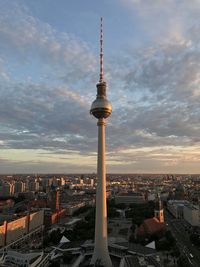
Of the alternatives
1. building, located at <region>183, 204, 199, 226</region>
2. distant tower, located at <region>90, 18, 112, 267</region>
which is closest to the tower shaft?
distant tower, located at <region>90, 18, 112, 267</region>

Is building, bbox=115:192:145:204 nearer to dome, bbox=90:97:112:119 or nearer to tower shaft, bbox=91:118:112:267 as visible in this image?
tower shaft, bbox=91:118:112:267

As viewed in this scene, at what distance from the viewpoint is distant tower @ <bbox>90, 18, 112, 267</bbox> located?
119 ft

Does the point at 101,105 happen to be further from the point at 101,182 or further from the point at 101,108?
the point at 101,182

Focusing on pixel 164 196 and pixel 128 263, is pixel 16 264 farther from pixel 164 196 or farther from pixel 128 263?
pixel 164 196

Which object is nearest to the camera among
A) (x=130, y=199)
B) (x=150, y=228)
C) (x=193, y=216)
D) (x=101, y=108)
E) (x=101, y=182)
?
(x=101, y=182)

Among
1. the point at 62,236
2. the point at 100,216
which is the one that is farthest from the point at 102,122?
the point at 62,236

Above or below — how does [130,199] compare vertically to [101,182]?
below

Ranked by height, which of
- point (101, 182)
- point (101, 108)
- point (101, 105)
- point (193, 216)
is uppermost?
point (101, 105)

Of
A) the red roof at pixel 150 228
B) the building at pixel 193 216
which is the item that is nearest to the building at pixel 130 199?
the building at pixel 193 216

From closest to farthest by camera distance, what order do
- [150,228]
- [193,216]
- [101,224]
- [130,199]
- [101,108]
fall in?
[101,224]
[101,108]
[150,228]
[193,216]
[130,199]

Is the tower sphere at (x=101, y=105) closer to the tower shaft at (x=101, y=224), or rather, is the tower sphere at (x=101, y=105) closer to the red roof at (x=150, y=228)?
the tower shaft at (x=101, y=224)

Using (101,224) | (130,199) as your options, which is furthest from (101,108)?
(130,199)

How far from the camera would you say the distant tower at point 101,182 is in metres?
36.2

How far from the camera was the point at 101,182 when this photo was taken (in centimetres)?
3709
